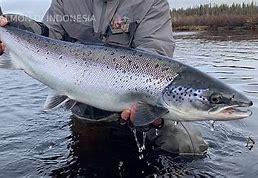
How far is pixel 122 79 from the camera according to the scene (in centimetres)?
399

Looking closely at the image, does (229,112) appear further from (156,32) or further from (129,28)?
(129,28)

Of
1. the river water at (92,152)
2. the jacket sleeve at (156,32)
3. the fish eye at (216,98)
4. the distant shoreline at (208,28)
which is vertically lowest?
the distant shoreline at (208,28)

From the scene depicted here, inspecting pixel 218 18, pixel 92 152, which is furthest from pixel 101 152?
pixel 218 18

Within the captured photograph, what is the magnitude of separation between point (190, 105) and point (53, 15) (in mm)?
2495

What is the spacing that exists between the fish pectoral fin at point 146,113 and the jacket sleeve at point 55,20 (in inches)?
74.7

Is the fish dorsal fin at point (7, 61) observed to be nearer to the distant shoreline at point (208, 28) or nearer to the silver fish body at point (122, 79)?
the silver fish body at point (122, 79)

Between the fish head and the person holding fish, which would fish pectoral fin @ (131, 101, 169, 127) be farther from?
the person holding fish

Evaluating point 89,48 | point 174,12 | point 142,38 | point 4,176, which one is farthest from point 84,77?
point 174,12

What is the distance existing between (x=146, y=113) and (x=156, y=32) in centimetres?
144

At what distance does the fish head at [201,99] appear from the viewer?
3.51 meters

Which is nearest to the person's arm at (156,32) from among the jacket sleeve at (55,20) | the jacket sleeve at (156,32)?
the jacket sleeve at (156,32)

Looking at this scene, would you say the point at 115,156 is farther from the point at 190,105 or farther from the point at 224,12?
the point at 224,12

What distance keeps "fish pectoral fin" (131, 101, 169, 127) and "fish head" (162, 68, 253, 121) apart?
0.27 ft

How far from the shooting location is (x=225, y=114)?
11.5ft
